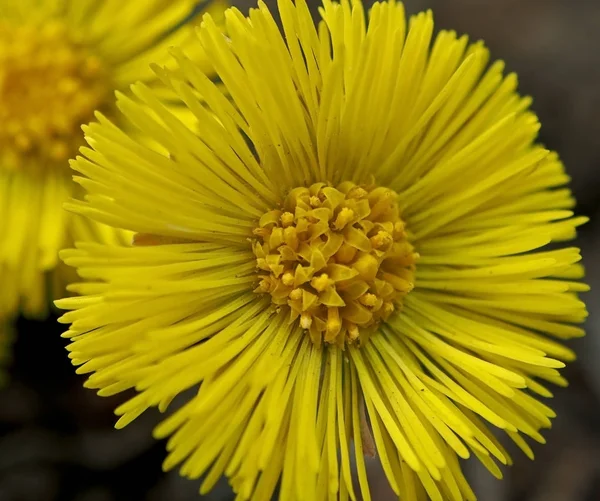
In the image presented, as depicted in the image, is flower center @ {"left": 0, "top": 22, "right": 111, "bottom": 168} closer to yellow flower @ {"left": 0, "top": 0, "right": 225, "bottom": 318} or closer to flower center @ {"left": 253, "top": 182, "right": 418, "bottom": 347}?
yellow flower @ {"left": 0, "top": 0, "right": 225, "bottom": 318}

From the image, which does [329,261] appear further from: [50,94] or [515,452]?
[515,452]

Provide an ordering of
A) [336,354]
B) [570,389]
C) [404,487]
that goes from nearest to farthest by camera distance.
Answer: [404,487]
[336,354]
[570,389]

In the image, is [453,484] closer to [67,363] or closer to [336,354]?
[336,354]

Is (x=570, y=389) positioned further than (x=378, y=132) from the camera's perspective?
Yes

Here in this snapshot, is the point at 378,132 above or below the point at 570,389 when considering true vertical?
above

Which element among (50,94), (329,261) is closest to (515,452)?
(329,261)

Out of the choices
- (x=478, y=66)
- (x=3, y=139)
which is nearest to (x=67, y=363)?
(x=3, y=139)

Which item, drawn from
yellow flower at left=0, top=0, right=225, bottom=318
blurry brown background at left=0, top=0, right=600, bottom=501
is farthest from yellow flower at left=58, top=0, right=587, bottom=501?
blurry brown background at left=0, top=0, right=600, bottom=501
